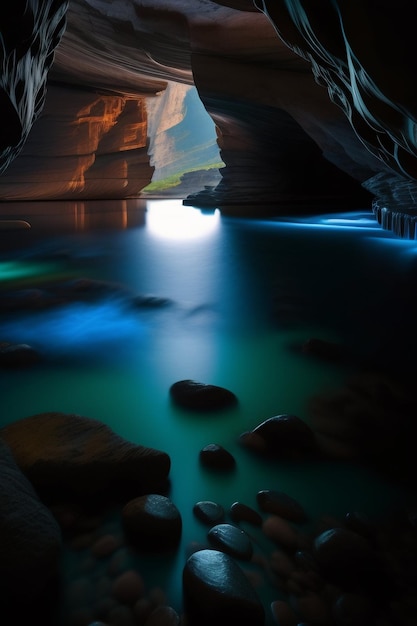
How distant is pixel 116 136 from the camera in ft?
49.7

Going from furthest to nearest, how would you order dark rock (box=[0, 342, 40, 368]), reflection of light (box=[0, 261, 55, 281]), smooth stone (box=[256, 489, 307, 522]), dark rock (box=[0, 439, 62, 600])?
1. reflection of light (box=[0, 261, 55, 281])
2. dark rock (box=[0, 342, 40, 368])
3. smooth stone (box=[256, 489, 307, 522])
4. dark rock (box=[0, 439, 62, 600])

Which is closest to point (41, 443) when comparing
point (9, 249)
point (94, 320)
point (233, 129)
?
point (94, 320)

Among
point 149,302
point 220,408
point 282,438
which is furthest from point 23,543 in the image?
point 149,302

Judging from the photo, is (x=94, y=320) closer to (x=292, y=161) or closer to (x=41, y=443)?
(x=41, y=443)

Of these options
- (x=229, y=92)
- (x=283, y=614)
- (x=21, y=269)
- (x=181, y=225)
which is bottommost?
(x=283, y=614)

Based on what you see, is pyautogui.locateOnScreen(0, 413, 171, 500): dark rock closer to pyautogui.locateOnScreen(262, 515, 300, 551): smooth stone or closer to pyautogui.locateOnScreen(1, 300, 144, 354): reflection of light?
pyautogui.locateOnScreen(262, 515, 300, 551): smooth stone

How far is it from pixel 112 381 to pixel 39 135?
13.6 meters

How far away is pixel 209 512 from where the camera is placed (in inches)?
47.6

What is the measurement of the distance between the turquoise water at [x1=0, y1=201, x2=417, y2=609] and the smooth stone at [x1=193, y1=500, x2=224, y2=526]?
0.03 meters

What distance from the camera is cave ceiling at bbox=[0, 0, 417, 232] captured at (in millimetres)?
1803

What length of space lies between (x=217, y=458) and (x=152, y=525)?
1.26ft

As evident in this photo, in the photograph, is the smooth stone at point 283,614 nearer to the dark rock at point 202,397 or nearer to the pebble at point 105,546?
the pebble at point 105,546

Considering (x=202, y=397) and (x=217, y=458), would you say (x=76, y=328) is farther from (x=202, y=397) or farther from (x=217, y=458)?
(x=217, y=458)

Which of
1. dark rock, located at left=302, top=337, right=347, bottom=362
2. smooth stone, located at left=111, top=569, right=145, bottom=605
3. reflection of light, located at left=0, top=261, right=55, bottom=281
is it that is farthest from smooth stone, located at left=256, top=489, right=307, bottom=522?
reflection of light, located at left=0, top=261, right=55, bottom=281
